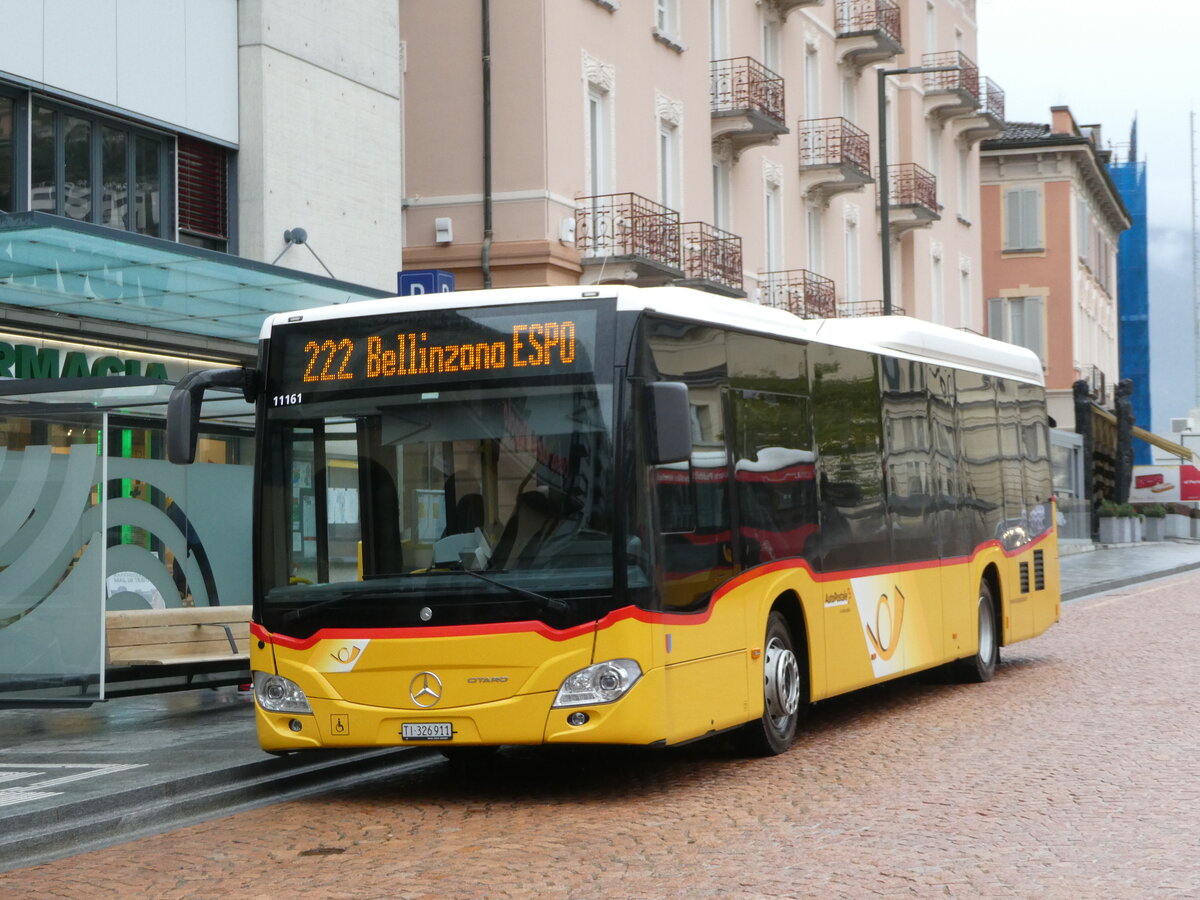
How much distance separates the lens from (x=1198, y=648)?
1898cm

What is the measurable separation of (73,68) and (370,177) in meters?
4.90

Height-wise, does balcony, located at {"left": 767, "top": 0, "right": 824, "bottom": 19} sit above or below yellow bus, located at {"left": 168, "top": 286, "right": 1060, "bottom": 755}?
above

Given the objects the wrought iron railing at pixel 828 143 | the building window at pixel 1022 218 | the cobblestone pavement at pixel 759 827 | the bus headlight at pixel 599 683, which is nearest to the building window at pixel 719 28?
the wrought iron railing at pixel 828 143

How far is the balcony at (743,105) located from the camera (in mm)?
32906

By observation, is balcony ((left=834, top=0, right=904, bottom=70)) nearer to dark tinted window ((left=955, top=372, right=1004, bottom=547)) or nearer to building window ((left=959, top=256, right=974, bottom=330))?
building window ((left=959, top=256, right=974, bottom=330))

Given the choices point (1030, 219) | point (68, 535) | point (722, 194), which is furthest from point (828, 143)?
point (68, 535)

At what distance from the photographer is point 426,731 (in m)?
9.90

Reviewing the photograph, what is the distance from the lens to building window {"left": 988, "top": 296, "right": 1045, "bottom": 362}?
6022 centimetres

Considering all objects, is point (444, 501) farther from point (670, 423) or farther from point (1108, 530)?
point (1108, 530)

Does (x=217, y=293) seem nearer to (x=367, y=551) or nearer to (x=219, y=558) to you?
(x=219, y=558)

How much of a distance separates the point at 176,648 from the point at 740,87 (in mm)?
21676

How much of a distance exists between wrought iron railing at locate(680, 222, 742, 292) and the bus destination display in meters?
19.2

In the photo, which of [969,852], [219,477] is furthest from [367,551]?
[219,477]

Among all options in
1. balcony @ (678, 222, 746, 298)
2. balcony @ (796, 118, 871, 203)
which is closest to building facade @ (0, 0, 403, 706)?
balcony @ (678, 222, 746, 298)
